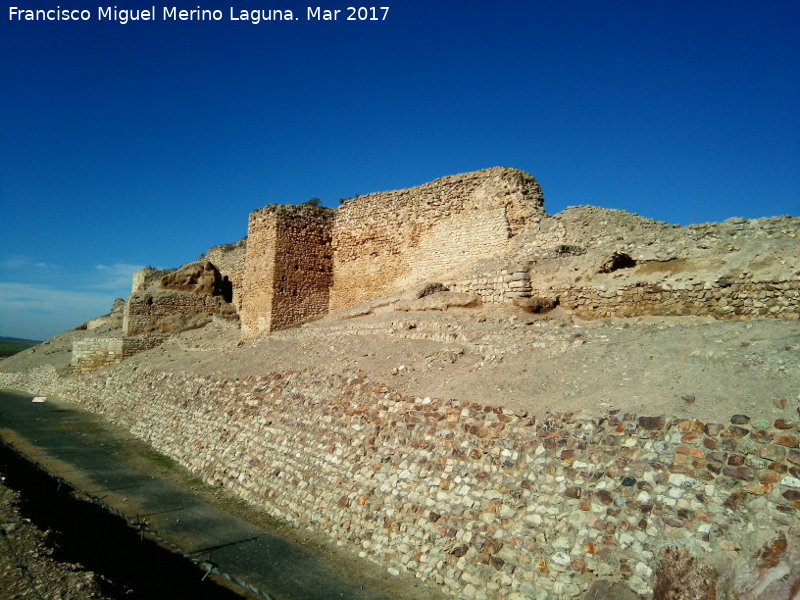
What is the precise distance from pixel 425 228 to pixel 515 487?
11.6 m

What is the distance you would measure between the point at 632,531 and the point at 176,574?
490 centimetres

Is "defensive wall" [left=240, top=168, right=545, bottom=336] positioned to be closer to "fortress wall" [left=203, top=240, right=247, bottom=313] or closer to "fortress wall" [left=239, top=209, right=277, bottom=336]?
"fortress wall" [left=239, top=209, right=277, bottom=336]

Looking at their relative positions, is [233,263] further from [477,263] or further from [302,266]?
[477,263]

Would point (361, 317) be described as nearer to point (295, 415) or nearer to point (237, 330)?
point (295, 415)

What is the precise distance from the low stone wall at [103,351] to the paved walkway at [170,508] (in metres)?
4.01

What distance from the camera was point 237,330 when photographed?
1973 cm

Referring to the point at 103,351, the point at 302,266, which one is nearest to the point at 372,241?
the point at 302,266

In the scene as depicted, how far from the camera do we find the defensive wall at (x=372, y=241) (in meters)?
14.6

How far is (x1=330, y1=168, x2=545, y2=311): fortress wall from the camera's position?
47.3ft

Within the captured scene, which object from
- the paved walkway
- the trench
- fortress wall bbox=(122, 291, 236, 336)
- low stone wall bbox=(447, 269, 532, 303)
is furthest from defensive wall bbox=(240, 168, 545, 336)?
the trench

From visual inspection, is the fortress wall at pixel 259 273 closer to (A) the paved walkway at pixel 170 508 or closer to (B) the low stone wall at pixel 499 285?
(A) the paved walkway at pixel 170 508

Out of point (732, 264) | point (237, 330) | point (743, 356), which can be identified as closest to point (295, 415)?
point (743, 356)

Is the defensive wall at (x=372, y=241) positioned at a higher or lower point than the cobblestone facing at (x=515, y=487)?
higher

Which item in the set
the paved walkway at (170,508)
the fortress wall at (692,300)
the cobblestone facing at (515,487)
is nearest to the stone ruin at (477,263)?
the fortress wall at (692,300)
